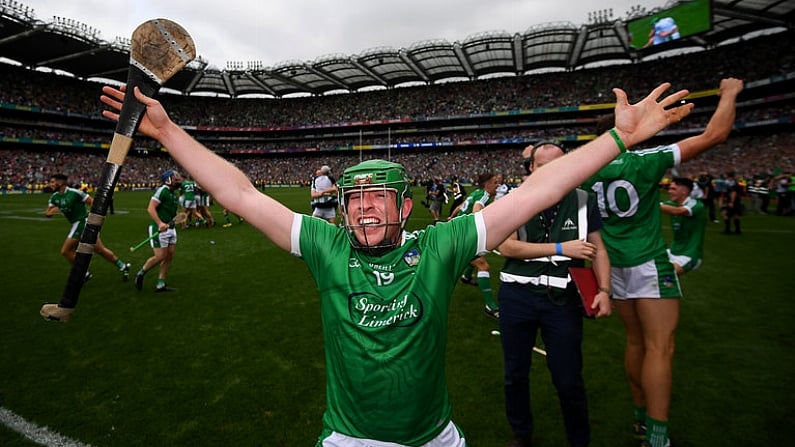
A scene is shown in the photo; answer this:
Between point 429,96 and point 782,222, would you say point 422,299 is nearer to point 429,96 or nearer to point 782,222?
point 782,222

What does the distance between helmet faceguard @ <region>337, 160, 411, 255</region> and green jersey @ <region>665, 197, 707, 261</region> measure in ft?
15.7

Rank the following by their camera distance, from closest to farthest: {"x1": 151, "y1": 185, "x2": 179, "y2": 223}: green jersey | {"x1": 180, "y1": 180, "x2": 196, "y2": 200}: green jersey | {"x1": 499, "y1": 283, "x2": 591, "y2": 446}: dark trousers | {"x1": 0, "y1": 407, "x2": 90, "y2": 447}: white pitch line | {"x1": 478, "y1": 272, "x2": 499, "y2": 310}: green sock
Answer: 1. {"x1": 499, "y1": 283, "x2": 591, "y2": 446}: dark trousers
2. {"x1": 0, "y1": 407, "x2": 90, "y2": 447}: white pitch line
3. {"x1": 478, "y1": 272, "x2": 499, "y2": 310}: green sock
4. {"x1": 151, "y1": 185, "x2": 179, "y2": 223}: green jersey
5. {"x1": 180, "y1": 180, "x2": 196, "y2": 200}: green jersey

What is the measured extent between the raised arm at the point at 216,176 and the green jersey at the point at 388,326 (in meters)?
0.10

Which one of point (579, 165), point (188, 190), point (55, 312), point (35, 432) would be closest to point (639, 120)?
point (579, 165)

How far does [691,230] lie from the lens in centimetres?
495

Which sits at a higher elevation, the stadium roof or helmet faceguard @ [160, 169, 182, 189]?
the stadium roof

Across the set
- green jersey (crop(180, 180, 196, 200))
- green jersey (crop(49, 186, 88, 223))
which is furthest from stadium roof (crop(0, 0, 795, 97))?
green jersey (crop(49, 186, 88, 223))

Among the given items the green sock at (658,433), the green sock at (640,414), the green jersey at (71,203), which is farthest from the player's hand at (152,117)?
the green jersey at (71,203)

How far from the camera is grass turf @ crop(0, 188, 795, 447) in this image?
10.9 feet

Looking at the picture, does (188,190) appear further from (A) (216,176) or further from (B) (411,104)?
(B) (411,104)

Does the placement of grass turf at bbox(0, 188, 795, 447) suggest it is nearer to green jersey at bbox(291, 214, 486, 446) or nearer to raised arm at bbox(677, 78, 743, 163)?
green jersey at bbox(291, 214, 486, 446)

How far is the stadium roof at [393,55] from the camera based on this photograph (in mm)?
34938

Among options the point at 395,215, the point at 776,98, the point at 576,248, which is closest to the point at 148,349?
the point at 395,215

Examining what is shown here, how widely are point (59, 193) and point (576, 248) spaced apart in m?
10.1
